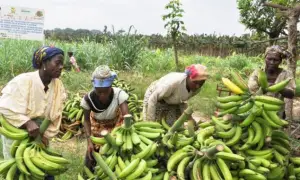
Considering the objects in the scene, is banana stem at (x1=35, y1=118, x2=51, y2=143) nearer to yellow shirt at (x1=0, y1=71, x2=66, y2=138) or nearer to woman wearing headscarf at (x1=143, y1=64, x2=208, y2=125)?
yellow shirt at (x1=0, y1=71, x2=66, y2=138)

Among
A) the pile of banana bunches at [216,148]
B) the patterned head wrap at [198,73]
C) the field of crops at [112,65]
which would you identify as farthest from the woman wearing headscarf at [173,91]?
the field of crops at [112,65]

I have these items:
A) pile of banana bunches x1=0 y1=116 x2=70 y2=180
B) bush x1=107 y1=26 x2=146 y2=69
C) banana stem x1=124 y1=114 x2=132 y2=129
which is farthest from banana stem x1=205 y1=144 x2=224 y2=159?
bush x1=107 y1=26 x2=146 y2=69

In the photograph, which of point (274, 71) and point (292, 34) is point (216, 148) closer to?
point (292, 34)

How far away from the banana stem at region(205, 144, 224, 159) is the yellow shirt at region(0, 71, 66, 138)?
1.49 m

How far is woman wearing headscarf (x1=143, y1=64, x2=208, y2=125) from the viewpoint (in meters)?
3.78

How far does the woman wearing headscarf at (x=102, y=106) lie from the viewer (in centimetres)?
373

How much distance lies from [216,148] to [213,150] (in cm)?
4

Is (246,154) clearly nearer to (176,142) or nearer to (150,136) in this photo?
(176,142)

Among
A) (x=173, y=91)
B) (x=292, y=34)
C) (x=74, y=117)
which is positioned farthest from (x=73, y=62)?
(x=292, y=34)

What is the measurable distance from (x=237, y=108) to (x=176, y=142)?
55cm

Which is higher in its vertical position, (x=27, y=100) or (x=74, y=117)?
(x=27, y=100)

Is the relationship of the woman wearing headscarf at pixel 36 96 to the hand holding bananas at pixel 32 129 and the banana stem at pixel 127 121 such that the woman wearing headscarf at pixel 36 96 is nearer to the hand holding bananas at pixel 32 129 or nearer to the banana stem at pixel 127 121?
the hand holding bananas at pixel 32 129

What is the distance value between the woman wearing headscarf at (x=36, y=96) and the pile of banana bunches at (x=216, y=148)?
642mm

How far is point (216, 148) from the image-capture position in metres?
2.49
